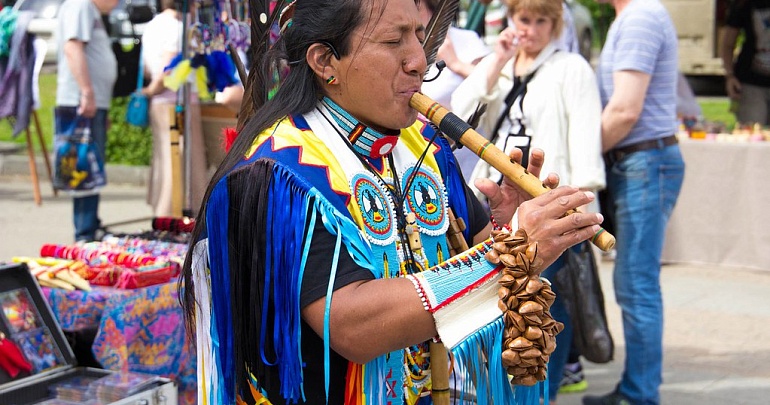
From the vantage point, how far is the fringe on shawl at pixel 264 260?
1900mm

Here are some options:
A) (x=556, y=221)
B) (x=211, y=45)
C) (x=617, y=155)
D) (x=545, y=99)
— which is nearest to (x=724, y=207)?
(x=617, y=155)

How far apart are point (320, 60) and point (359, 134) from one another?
0.55 ft

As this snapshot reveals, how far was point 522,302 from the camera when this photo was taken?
6.22 feet

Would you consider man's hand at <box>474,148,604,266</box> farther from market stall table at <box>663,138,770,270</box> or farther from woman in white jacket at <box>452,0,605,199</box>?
market stall table at <box>663,138,770,270</box>

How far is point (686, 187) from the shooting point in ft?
21.6

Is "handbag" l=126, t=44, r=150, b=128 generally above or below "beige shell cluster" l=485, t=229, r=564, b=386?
below

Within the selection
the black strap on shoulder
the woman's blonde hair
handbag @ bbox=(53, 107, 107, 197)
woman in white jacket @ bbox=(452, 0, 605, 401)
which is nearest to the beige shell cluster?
woman in white jacket @ bbox=(452, 0, 605, 401)

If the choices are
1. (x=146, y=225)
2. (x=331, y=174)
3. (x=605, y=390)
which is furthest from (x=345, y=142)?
(x=146, y=225)

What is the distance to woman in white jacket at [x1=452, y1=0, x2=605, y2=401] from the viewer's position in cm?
396

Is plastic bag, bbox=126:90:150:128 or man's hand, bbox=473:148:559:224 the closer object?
man's hand, bbox=473:148:559:224

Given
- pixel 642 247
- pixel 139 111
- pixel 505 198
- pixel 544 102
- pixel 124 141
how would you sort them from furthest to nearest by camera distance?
pixel 124 141
pixel 139 111
pixel 642 247
pixel 544 102
pixel 505 198

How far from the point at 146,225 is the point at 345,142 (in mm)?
6157

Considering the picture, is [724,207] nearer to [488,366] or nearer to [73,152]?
[73,152]

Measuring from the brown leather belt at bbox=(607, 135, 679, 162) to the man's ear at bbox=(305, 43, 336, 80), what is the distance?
239cm
